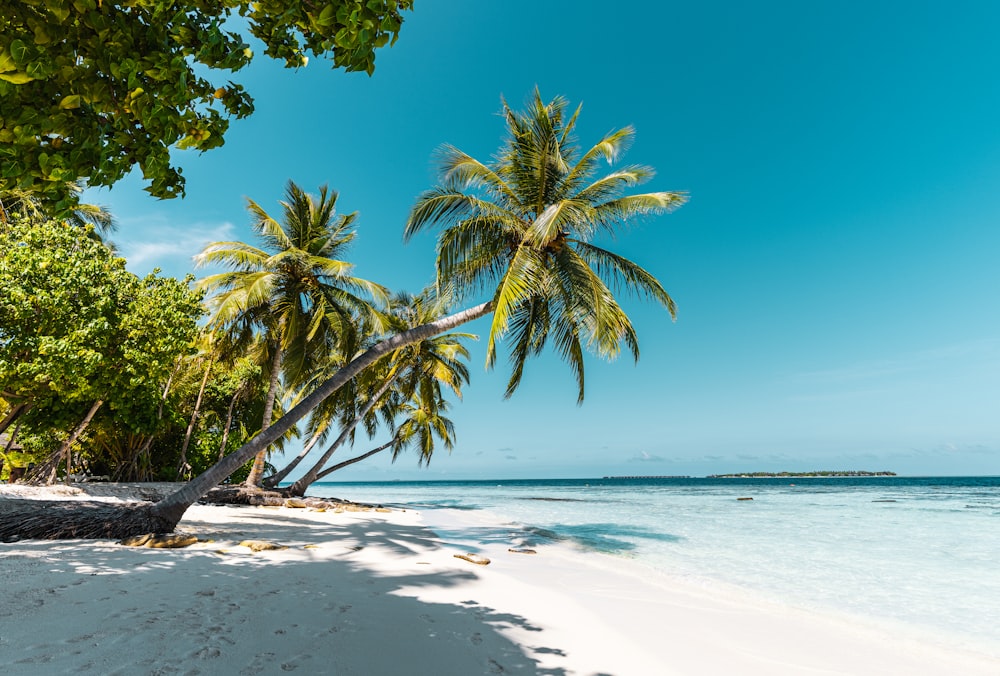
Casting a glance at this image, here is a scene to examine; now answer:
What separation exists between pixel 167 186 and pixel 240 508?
12.4m

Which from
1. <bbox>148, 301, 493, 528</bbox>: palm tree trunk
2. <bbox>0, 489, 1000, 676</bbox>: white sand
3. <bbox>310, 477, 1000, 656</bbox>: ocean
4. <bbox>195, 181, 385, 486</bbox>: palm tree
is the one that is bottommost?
<bbox>310, 477, 1000, 656</bbox>: ocean

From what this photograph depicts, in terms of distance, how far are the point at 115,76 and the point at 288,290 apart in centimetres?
1137

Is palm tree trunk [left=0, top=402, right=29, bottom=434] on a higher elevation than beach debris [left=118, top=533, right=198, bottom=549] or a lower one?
higher

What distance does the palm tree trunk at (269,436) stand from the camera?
6.85 m

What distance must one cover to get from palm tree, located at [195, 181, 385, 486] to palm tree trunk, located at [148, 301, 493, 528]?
346 cm

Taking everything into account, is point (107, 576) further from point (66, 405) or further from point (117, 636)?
point (66, 405)

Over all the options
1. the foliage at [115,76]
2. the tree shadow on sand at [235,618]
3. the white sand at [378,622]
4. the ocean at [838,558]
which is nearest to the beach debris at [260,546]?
the white sand at [378,622]

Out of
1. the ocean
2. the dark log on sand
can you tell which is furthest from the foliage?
the ocean

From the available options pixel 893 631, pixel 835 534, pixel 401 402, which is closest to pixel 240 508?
pixel 401 402

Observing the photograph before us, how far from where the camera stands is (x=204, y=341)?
13.7 metres

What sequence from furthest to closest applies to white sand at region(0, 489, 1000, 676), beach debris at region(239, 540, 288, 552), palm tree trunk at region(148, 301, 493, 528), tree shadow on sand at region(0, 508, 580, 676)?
palm tree trunk at region(148, 301, 493, 528) → beach debris at region(239, 540, 288, 552) → white sand at region(0, 489, 1000, 676) → tree shadow on sand at region(0, 508, 580, 676)

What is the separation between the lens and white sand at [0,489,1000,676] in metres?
2.66

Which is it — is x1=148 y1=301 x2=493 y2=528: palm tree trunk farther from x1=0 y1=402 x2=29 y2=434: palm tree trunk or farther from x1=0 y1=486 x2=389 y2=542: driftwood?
x1=0 y1=402 x2=29 y2=434: palm tree trunk

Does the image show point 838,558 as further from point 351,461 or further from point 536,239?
point 351,461
